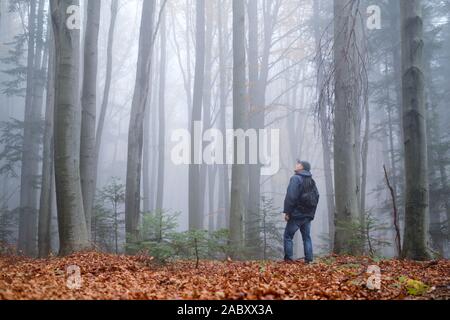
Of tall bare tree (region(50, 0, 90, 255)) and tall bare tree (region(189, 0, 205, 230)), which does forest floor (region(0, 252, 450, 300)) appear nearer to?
tall bare tree (region(50, 0, 90, 255))

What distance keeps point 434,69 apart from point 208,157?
47.6 ft

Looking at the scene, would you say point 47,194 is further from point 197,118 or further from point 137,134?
point 197,118

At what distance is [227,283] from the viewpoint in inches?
189

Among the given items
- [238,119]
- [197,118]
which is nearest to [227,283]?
[238,119]

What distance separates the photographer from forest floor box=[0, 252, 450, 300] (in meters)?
3.88

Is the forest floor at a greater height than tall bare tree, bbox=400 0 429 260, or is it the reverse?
tall bare tree, bbox=400 0 429 260

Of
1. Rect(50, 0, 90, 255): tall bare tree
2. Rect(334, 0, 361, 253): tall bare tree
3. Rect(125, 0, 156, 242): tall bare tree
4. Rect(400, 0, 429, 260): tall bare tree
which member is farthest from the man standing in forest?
Rect(50, 0, 90, 255): tall bare tree

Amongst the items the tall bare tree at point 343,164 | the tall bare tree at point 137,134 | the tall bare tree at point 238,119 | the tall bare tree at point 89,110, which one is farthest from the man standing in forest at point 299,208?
the tall bare tree at point 89,110

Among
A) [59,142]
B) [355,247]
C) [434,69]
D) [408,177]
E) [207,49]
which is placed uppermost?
[207,49]

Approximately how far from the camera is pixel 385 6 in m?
Answer: 16.3

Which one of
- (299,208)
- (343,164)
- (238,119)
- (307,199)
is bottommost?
(299,208)

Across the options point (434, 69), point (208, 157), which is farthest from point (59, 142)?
point (434, 69)

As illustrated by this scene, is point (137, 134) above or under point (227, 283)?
above
